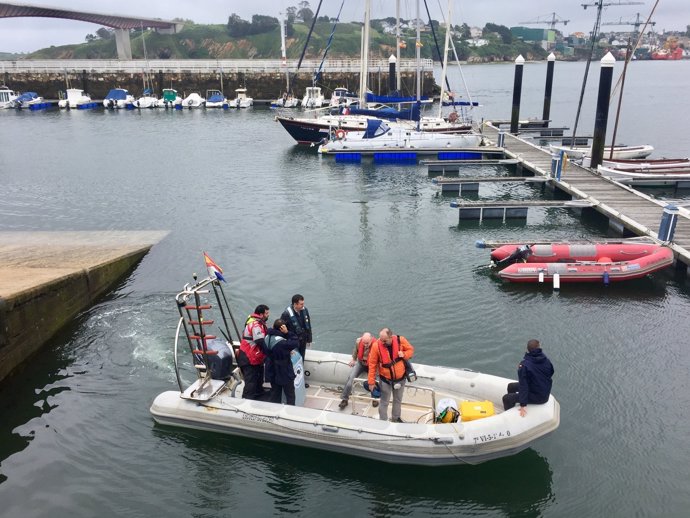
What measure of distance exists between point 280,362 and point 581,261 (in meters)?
11.5

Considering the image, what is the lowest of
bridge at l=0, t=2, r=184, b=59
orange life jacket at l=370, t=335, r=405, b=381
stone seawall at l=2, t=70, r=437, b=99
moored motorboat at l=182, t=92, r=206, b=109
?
orange life jacket at l=370, t=335, r=405, b=381

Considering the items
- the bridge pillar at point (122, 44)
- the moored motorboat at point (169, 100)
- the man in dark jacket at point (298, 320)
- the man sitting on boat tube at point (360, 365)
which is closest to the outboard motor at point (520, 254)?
the man sitting on boat tube at point (360, 365)

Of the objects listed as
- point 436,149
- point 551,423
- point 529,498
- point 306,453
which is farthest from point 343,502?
point 436,149

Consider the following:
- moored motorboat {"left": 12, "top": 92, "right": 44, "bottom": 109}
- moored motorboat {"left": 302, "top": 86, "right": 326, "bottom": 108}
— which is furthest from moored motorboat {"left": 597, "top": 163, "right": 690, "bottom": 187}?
moored motorboat {"left": 12, "top": 92, "right": 44, "bottom": 109}

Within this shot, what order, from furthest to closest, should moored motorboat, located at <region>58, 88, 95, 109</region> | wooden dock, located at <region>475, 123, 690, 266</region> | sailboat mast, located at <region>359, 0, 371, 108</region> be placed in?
1. moored motorboat, located at <region>58, 88, 95, 109</region>
2. sailboat mast, located at <region>359, 0, 371, 108</region>
3. wooden dock, located at <region>475, 123, 690, 266</region>

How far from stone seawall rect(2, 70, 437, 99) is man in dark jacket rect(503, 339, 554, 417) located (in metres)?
69.7

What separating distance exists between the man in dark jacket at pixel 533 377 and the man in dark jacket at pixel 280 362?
3595mm

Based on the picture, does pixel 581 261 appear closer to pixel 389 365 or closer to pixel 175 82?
pixel 389 365

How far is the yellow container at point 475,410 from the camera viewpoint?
29.4 ft

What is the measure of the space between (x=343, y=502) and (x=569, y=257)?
11.5m

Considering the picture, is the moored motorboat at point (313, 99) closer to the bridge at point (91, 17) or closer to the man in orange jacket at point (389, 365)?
the bridge at point (91, 17)

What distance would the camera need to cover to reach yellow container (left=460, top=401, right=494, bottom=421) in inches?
353

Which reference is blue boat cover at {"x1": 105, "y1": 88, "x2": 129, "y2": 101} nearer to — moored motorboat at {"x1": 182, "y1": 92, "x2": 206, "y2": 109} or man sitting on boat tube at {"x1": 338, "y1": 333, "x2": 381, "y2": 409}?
moored motorboat at {"x1": 182, "y1": 92, "x2": 206, "y2": 109}

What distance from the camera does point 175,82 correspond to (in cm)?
7569
